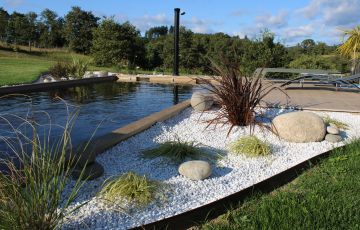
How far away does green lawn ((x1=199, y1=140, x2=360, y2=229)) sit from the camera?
2564 millimetres

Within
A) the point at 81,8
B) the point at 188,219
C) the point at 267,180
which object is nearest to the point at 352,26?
the point at 267,180

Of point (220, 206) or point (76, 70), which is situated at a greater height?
point (76, 70)

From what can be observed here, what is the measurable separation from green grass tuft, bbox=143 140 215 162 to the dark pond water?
0.69 metres

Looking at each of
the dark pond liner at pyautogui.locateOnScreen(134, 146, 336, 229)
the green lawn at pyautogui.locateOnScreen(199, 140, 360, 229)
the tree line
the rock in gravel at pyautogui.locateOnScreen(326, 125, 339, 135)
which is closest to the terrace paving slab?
the tree line

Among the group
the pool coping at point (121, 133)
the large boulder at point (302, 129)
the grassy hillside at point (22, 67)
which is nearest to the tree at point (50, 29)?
the grassy hillside at point (22, 67)

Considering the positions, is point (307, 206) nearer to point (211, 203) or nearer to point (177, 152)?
point (211, 203)

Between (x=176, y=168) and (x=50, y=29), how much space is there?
116ft

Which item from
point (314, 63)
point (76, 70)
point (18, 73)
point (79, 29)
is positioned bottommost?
point (18, 73)

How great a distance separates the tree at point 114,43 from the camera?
19484mm

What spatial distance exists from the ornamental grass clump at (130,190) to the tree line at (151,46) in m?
2.93

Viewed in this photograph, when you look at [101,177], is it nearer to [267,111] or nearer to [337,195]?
[337,195]

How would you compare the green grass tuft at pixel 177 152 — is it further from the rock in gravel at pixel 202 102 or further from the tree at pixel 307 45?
the tree at pixel 307 45

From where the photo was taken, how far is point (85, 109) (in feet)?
24.0

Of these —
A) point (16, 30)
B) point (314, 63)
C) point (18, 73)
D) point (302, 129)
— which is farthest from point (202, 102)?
point (16, 30)
